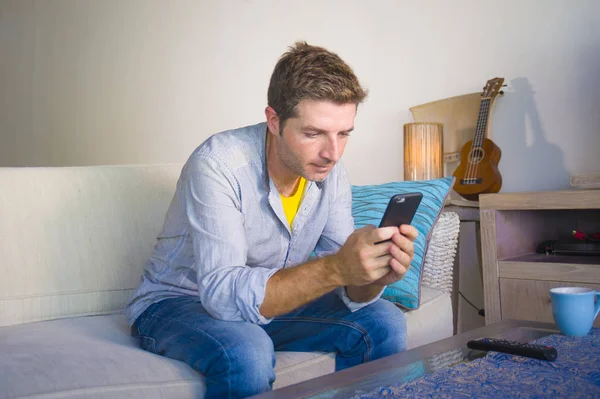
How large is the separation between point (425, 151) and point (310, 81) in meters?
1.12

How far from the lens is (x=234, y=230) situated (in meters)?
1.16

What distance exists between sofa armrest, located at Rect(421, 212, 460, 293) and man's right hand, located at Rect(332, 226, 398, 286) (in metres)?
0.75

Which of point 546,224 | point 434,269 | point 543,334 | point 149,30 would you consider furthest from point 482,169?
point 149,30

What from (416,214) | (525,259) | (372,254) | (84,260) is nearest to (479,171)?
(525,259)

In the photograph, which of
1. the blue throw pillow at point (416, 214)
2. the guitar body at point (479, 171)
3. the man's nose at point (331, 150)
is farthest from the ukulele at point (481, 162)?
the man's nose at point (331, 150)

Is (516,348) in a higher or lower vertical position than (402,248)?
lower

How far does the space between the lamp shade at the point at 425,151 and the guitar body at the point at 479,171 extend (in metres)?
0.08

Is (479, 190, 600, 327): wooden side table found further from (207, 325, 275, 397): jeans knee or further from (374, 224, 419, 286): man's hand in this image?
(207, 325, 275, 397): jeans knee

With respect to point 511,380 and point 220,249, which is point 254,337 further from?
point 511,380

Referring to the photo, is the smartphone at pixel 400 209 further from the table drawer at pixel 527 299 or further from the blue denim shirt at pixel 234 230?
the table drawer at pixel 527 299

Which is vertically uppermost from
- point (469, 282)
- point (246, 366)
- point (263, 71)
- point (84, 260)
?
point (263, 71)

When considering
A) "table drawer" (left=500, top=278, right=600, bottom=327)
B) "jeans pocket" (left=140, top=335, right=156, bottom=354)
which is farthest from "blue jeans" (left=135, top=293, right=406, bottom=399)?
"table drawer" (left=500, top=278, right=600, bottom=327)

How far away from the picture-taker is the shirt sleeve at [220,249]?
1.11 metres

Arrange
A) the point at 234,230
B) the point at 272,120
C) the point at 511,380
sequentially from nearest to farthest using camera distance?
the point at 511,380
the point at 234,230
the point at 272,120
